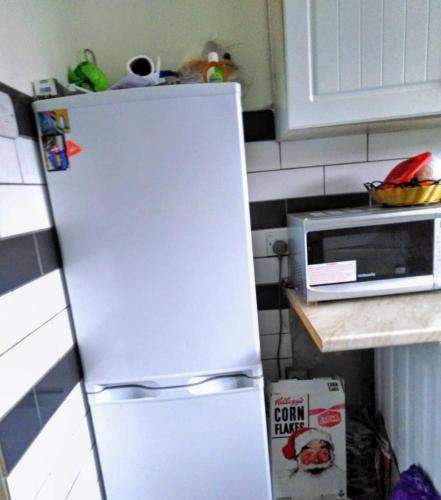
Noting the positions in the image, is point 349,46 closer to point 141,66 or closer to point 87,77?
point 141,66

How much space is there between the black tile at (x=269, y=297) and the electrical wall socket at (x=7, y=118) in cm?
97

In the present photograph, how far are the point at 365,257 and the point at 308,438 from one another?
2.44ft

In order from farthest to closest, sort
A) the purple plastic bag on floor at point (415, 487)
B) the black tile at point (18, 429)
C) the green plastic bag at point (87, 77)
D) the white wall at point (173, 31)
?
the white wall at point (173, 31) < the green plastic bag at point (87, 77) < the purple plastic bag on floor at point (415, 487) < the black tile at point (18, 429)

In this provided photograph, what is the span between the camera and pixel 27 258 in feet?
2.51

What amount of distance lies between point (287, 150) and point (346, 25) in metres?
0.43

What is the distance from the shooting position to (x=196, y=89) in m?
0.80

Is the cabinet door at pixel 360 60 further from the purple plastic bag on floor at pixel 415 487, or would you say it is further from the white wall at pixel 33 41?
the purple plastic bag on floor at pixel 415 487

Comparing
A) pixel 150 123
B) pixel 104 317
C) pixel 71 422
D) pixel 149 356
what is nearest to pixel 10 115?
pixel 150 123

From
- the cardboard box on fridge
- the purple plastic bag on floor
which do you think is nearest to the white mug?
the cardboard box on fridge

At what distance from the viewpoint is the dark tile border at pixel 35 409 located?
64cm

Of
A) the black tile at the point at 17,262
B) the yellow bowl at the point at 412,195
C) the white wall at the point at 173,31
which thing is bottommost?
the black tile at the point at 17,262

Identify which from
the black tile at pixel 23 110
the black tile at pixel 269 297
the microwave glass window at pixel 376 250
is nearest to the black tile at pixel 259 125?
the microwave glass window at pixel 376 250

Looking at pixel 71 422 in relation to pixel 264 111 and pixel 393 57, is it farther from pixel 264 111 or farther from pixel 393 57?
pixel 393 57

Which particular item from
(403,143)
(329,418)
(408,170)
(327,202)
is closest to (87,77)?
(327,202)
